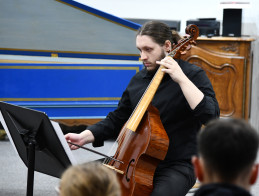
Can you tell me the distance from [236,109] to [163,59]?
9.28 ft

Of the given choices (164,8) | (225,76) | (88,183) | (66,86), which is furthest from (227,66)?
(88,183)

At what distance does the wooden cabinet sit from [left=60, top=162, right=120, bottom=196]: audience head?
362 cm

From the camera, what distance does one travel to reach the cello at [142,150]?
1.75 metres

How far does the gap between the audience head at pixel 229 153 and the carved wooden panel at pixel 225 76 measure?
3521mm

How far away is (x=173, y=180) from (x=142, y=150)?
0.62 ft

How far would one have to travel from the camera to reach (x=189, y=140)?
1952 mm

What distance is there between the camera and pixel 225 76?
4.45 metres

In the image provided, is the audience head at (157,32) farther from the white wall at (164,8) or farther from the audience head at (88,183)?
the white wall at (164,8)

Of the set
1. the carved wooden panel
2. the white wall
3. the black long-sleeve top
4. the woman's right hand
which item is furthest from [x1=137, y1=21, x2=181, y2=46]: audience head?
the white wall

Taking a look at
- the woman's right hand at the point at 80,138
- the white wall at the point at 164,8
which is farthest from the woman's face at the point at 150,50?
the white wall at the point at 164,8

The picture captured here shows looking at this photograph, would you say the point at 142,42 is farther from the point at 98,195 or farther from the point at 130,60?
the point at 130,60

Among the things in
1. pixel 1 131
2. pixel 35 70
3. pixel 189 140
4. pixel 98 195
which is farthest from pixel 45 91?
pixel 98 195

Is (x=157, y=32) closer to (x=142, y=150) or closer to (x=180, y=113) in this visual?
(x=180, y=113)

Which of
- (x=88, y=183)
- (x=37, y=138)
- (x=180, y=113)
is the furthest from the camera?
(x=180, y=113)
